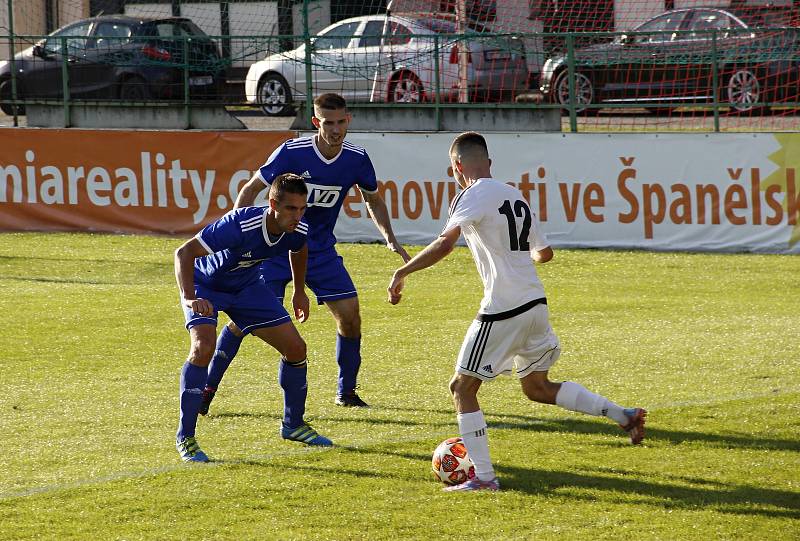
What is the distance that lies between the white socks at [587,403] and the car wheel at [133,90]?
497 inches

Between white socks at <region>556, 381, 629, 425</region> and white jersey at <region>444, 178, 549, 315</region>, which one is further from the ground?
white jersey at <region>444, 178, 549, 315</region>

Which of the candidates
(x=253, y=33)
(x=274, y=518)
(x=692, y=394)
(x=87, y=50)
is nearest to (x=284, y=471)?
(x=274, y=518)

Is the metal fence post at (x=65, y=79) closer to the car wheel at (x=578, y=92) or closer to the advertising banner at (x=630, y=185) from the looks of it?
the advertising banner at (x=630, y=185)

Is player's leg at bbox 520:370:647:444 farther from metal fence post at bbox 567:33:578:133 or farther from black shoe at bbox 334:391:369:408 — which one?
metal fence post at bbox 567:33:578:133

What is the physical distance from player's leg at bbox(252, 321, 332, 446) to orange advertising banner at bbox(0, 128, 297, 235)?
9.12 m

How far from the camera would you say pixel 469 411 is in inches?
240

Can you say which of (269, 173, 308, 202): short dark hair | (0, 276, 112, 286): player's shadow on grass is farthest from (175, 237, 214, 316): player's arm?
(0, 276, 112, 286): player's shadow on grass

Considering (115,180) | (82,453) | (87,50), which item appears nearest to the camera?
(82,453)

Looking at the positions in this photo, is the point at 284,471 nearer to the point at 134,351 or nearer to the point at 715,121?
the point at 134,351

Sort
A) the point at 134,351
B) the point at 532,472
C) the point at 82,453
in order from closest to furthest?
1. the point at 532,472
2. the point at 82,453
3. the point at 134,351

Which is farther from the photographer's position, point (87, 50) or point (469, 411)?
point (87, 50)

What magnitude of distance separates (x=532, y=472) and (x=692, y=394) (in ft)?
7.43

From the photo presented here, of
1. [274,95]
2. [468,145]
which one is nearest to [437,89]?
[274,95]

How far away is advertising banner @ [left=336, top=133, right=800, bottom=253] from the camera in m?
14.6
